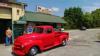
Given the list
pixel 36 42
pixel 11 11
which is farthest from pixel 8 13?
pixel 36 42

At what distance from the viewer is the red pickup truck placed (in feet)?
50.1

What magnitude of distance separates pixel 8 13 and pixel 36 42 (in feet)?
28.7

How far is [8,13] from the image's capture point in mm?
23547

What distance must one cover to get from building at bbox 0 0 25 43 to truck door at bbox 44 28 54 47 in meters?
6.96

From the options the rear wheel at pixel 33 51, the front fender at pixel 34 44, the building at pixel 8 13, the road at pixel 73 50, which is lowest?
the road at pixel 73 50

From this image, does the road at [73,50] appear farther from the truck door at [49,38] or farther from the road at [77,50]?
the truck door at [49,38]

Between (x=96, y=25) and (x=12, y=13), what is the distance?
8119 centimetres

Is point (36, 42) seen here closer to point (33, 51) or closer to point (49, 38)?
point (33, 51)

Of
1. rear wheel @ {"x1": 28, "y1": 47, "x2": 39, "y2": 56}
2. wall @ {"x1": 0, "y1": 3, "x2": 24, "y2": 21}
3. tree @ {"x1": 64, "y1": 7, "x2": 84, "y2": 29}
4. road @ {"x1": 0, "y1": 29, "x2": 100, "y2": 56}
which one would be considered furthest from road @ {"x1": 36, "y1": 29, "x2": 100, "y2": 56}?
tree @ {"x1": 64, "y1": 7, "x2": 84, "y2": 29}

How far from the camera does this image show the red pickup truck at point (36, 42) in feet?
50.1

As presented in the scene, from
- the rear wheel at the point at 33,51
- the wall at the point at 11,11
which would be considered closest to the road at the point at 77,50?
the rear wheel at the point at 33,51

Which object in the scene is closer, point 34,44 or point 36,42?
point 34,44

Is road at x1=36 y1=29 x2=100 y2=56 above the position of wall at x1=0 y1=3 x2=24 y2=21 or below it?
below

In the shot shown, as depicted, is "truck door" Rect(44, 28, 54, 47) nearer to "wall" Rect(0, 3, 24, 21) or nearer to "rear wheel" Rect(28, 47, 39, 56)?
"rear wheel" Rect(28, 47, 39, 56)
